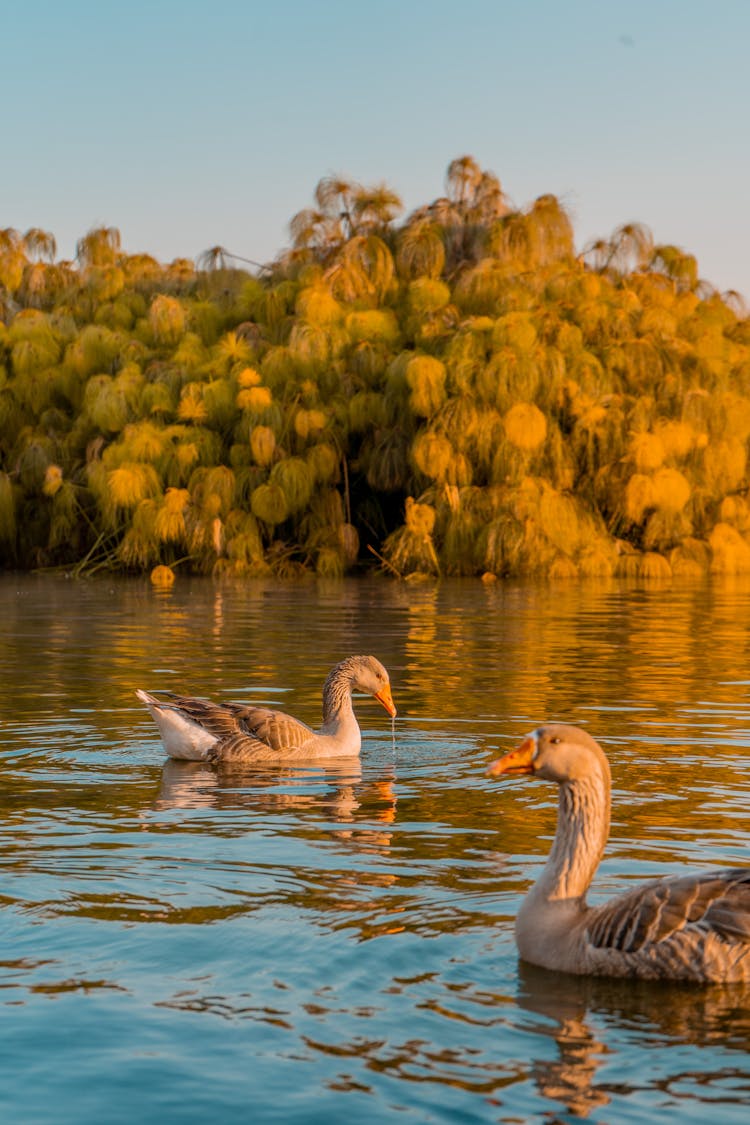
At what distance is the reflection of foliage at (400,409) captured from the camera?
3856 cm

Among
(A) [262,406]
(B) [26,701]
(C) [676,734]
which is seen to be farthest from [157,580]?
(C) [676,734]

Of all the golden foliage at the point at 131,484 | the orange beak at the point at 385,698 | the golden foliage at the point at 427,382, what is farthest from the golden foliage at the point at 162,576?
the orange beak at the point at 385,698

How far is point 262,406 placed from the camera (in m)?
41.1

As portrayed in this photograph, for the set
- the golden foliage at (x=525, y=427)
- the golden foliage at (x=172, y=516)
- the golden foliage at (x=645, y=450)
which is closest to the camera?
the golden foliage at (x=525, y=427)

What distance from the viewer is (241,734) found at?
13336mm

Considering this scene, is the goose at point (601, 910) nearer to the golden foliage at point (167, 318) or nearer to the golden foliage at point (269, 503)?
the golden foliage at point (269, 503)

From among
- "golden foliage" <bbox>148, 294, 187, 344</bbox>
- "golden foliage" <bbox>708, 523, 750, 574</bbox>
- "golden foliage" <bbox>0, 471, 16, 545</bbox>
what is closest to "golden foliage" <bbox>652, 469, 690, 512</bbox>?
"golden foliage" <bbox>708, 523, 750, 574</bbox>

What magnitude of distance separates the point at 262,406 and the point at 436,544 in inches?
241

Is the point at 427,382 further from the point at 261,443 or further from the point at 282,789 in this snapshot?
the point at 282,789

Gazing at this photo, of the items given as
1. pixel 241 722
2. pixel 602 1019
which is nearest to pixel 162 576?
pixel 241 722

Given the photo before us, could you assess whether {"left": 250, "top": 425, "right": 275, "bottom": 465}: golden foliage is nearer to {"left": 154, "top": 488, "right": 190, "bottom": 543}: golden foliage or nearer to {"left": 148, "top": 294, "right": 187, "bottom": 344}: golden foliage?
{"left": 154, "top": 488, "right": 190, "bottom": 543}: golden foliage

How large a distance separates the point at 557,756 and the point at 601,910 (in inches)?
28.6

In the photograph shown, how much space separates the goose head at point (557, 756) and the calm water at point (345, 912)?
0.91 m

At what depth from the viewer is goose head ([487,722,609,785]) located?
7.43m
